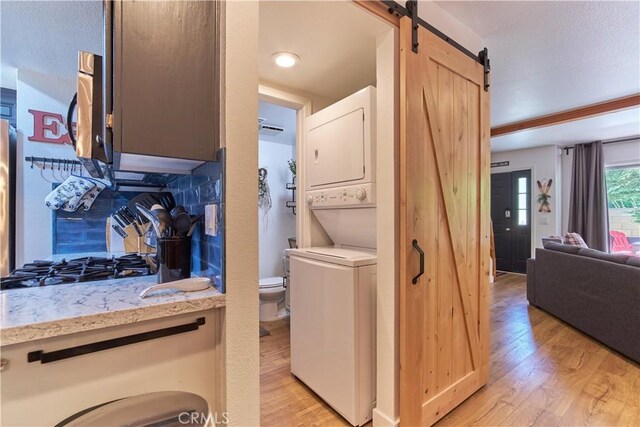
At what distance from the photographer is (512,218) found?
5.69 m

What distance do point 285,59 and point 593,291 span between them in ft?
11.1

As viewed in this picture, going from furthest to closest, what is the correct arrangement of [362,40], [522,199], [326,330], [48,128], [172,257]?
[522,199] < [48,128] < [326,330] < [362,40] < [172,257]

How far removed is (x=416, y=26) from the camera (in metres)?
1.52

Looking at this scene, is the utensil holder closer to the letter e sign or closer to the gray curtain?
the letter e sign

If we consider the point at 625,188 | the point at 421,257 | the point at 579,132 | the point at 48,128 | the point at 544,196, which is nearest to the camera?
the point at 421,257

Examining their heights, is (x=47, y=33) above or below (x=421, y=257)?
above

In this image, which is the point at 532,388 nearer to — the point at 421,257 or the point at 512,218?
the point at 421,257

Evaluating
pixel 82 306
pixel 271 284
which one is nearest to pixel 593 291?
pixel 271 284

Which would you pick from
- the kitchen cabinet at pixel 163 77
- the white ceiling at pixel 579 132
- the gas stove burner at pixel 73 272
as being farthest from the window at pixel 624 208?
the gas stove burner at pixel 73 272

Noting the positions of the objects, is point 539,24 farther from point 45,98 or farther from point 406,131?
point 45,98

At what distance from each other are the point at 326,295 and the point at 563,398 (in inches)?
67.4

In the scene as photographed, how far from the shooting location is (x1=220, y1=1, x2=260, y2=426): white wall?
0.97 m

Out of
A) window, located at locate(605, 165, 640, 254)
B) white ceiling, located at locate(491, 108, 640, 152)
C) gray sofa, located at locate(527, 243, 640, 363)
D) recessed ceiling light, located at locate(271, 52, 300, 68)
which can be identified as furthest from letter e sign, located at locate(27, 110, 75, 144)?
window, located at locate(605, 165, 640, 254)

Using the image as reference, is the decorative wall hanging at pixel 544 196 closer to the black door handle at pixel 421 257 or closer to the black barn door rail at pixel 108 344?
the black door handle at pixel 421 257
